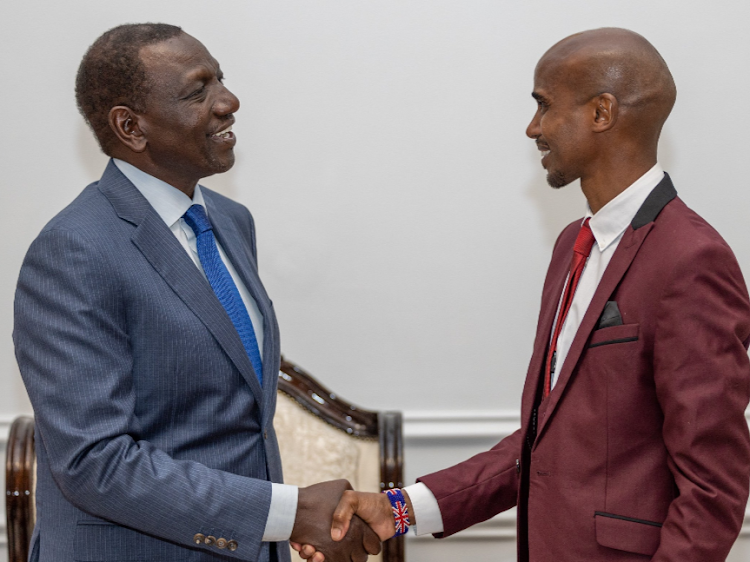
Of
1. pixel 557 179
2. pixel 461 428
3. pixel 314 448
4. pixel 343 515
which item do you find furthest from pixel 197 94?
pixel 461 428

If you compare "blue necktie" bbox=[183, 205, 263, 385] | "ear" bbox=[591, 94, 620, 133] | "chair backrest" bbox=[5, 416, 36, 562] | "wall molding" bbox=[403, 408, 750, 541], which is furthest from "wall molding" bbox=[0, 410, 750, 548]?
"ear" bbox=[591, 94, 620, 133]

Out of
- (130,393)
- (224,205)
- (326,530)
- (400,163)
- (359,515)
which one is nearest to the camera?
(130,393)

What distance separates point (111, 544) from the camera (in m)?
1.70

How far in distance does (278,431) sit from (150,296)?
118 cm

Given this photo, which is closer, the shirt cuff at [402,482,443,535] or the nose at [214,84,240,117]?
the nose at [214,84,240,117]

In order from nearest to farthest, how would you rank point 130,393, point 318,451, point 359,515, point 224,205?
point 130,393 < point 359,515 < point 224,205 < point 318,451

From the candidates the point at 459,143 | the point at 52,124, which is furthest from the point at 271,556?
the point at 52,124

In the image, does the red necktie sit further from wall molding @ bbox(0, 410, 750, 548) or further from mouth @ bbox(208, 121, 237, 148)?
wall molding @ bbox(0, 410, 750, 548)

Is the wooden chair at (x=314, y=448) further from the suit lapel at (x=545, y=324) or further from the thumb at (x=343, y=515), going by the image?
the suit lapel at (x=545, y=324)

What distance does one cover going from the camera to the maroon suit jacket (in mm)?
1469

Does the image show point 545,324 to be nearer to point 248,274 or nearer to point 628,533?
point 628,533

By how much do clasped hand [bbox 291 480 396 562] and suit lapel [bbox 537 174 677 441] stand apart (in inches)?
25.3

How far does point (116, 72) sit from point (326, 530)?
1.22 meters

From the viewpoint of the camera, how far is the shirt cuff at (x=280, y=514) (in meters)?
1.79
